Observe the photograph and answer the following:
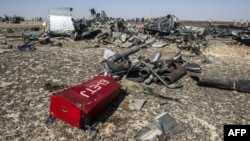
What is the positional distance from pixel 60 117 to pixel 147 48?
10117 millimetres

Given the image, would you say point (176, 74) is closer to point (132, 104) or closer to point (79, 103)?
point (132, 104)

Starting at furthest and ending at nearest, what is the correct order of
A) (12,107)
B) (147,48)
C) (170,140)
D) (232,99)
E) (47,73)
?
1. (147,48)
2. (47,73)
3. (232,99)
4. (12,107)
5. (170,140)

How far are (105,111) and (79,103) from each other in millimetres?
1317

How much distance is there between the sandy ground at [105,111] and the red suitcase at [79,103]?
0.29 meters

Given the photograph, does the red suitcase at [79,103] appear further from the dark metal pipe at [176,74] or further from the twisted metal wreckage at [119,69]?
the dark metal pipe at [176,74]

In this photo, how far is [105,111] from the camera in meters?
6.09

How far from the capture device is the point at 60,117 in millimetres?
5312

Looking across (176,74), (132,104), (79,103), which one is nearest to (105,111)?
(132,104)

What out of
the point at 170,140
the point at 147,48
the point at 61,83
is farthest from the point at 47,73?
the point at 147,48

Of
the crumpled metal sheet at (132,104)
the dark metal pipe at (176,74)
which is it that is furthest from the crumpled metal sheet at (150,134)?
the dark metal pipe at (176,74)

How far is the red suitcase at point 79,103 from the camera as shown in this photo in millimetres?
4918

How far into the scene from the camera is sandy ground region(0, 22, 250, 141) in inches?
206

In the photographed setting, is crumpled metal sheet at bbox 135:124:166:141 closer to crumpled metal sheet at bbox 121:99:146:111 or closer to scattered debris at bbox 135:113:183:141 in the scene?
scattered debris at bbox 135:113:183:141

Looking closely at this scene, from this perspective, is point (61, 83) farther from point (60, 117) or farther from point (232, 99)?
point (232, 99)
